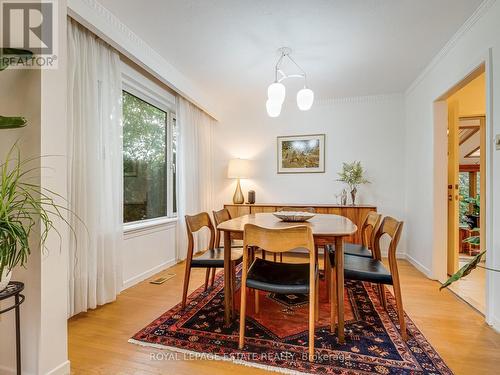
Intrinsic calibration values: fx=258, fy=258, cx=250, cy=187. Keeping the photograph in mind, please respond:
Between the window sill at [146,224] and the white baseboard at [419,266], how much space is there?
128 inches

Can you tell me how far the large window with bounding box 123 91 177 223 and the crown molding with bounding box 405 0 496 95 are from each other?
132 inches

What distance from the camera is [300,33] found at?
2381mm

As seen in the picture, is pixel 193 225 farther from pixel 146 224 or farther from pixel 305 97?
pixel 305 97

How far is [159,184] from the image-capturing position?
11.8 feet

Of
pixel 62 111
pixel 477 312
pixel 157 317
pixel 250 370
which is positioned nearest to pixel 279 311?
pixel 250 370

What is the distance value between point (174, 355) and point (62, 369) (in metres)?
0.59

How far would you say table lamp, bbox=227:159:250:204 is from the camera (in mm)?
4309

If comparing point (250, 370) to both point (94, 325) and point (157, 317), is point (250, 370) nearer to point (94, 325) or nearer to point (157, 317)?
point (157, 317)

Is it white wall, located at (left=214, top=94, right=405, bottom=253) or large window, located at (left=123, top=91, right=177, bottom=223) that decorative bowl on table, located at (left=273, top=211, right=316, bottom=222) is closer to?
large window, located at (left=123, top=91, right=177, bottom=223)

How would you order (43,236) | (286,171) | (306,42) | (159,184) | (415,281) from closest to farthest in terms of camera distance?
(43,236), (306,42), (415,281), (159,184), (286,171)

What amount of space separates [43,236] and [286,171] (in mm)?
3569

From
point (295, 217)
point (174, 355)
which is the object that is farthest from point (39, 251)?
point (295, 217)

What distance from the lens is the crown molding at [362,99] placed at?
3993 mm
